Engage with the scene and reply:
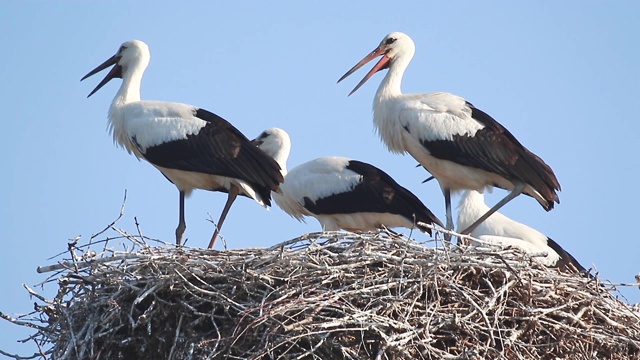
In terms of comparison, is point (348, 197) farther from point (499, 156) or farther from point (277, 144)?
point (499, 156)

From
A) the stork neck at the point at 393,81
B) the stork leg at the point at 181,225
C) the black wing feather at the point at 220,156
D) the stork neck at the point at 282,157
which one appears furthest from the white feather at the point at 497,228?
the stork leg at the point at 181,225

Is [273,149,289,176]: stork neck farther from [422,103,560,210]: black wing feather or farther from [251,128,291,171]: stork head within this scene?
[422,103,560,210]: black wing feather

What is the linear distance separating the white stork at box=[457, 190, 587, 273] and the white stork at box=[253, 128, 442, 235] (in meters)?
0.62

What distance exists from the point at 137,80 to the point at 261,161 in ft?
5.20

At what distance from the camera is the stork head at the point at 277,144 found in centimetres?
1261

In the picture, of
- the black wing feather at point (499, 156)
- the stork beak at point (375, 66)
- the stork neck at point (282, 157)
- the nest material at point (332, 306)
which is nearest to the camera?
the nest material at point (332, 306)

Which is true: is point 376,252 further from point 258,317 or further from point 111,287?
point 111,287

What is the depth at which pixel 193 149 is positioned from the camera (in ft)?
35.0

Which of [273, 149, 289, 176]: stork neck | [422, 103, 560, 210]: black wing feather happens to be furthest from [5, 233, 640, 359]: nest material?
[273, 149, 289, 176]: stork neck

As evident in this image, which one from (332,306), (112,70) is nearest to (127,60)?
(112,70)

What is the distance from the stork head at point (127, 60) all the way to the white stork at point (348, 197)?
1536 millimetres

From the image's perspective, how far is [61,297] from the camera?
8266 millimetres

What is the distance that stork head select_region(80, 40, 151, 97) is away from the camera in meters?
11.7

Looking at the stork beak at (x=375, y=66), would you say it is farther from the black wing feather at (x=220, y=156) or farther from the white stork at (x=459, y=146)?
the black wing feather at (x=220, y=156)
